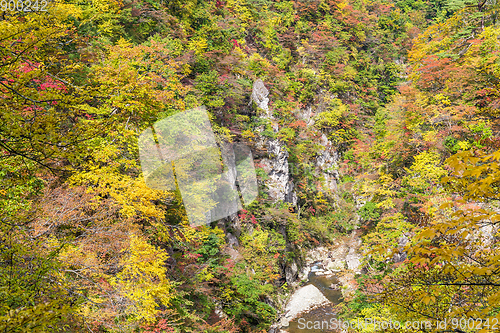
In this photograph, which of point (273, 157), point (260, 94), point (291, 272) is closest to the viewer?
point (291, 272)

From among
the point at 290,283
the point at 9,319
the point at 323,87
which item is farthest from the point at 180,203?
the point at 323,87

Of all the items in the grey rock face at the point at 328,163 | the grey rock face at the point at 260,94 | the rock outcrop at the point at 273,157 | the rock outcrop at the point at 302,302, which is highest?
the grey rock face at the point at 260,94

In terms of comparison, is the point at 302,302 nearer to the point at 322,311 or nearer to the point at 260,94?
the point at 322,311

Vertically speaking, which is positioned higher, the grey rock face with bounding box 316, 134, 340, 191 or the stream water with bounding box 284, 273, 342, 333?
the grey rock face with bounding box 316, 134, 340, 191

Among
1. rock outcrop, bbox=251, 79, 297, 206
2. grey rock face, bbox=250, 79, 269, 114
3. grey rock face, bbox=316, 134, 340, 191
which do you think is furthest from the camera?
grey rock face, bbox=316, 134, 340, 191

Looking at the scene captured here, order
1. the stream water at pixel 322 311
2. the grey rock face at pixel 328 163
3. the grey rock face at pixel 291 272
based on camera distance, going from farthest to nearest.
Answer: the grey rock face at pixel 328 163
the grey rock face at pixel 291 272
the stream water at pixel 322 311

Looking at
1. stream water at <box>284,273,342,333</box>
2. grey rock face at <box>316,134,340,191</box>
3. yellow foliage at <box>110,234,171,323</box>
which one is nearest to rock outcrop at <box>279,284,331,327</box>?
stream water at <box>284,273,342,333</box>

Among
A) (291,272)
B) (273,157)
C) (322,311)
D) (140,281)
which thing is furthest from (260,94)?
(140,281)

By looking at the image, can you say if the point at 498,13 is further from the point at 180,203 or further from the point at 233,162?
the point at 180,203

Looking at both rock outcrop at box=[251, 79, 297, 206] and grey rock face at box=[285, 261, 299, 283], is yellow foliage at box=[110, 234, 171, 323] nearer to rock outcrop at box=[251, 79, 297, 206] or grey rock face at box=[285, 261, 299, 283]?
grey rock face at box=[285, 261, 299, 283]

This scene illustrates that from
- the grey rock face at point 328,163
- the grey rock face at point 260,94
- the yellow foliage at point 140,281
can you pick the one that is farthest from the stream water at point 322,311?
the grey rock face at point 260,94

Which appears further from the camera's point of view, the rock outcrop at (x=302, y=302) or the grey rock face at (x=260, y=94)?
the grey rock face at (x=260, y=94)

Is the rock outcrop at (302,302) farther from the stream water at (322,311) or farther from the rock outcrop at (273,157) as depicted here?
the rock outcrop at (273,157)
